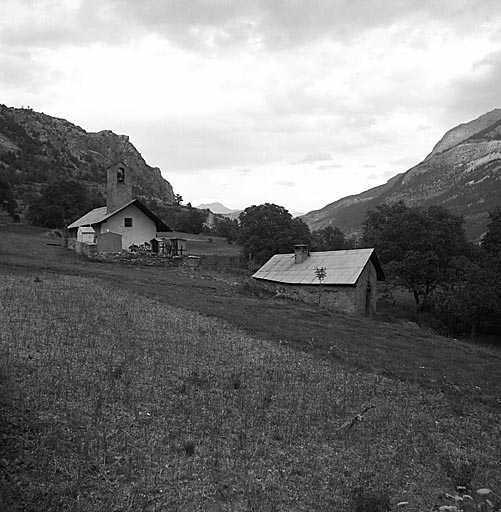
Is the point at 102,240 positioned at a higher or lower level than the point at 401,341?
higher

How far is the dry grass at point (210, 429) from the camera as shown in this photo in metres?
6.62

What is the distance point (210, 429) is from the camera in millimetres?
8617

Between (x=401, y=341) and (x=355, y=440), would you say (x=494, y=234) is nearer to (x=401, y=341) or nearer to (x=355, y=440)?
(x=401, y=341)

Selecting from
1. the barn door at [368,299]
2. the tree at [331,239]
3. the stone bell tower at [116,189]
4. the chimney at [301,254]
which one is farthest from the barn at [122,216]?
the tree at [331,239]

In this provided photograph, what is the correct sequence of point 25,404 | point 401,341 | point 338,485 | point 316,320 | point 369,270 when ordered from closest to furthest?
point 338,485 < point 25,404 < point 401,341 < point 316,320 < point 369,270

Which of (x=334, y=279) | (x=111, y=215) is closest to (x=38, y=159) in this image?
(x=111, y=215)

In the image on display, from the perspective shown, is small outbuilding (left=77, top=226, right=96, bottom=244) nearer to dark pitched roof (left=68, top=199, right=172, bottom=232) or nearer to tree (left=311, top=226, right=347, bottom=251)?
dark pitched roof (left=68, top=199, right=172, bottom=232)

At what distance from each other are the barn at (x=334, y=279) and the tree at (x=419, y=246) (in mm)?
9135

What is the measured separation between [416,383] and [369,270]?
23396 millimetres

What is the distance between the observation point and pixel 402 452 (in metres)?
8.98

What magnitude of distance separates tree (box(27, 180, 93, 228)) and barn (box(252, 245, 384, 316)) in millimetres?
47248

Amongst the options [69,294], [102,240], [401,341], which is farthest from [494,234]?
[69,294]

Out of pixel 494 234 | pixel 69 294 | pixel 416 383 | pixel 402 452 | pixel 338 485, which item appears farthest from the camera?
pixel 494 234

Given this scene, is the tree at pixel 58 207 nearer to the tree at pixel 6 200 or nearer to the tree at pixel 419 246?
the tree at pixel 6 200
